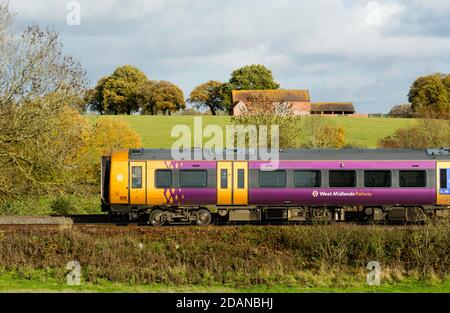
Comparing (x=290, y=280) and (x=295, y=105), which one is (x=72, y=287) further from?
(x=295, y=105)

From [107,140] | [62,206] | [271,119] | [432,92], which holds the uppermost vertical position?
[432,92]

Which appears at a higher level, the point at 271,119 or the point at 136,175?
the point at 271,119

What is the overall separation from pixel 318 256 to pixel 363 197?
6.07 meters

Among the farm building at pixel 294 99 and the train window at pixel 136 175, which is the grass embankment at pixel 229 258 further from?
the farm building at pixel 294 99

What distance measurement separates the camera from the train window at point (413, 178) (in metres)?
24.5

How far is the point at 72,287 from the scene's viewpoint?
1653 cm

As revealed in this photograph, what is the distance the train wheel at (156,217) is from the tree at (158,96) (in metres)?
83.7

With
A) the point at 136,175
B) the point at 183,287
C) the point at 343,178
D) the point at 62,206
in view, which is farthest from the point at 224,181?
the point at 62,206

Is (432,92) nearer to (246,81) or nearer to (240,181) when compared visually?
(246,81)

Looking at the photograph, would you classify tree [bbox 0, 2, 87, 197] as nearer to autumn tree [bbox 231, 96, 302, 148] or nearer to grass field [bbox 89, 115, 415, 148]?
autumn tree [bbox 231, 96, 302, 148]

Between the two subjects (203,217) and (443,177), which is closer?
(203,217)

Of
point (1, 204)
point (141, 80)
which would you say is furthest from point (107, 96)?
point (1, 204)

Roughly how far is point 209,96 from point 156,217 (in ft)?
332

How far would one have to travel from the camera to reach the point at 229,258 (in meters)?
19.5
